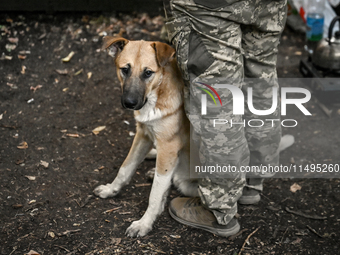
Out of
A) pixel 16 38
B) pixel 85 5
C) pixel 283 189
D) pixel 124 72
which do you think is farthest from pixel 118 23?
pixel 283 189

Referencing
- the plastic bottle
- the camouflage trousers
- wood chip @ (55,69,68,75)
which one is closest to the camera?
the camouflage trousers

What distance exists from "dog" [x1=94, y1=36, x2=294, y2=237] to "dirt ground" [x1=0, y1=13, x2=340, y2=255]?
13.3 inches

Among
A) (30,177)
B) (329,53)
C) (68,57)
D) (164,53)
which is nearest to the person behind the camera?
(164,53)

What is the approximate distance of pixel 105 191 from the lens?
3.35m

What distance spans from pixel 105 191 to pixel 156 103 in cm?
97

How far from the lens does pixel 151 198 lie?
3.04 meters

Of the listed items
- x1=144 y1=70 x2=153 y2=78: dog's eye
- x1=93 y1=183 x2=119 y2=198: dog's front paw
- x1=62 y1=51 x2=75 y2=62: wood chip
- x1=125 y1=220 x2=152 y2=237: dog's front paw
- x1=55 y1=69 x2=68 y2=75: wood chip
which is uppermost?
x1=144 y1=70 x2=153 y2=78: dog's eye

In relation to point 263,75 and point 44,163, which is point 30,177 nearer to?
point 44,163

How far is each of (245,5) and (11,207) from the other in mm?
2368

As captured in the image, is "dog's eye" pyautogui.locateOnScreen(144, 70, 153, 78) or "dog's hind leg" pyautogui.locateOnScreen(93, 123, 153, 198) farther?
"dog's hind leg" pyautogui.locateOnScreen(93, 123, 153, 198)

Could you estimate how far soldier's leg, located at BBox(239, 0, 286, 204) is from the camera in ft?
9.07

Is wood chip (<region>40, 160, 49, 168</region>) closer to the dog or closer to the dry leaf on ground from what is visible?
the dog

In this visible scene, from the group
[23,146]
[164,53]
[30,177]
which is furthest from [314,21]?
[30,177]

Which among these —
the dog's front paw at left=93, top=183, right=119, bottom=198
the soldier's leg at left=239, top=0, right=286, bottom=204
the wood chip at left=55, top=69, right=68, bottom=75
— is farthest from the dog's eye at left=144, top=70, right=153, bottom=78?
the wood chip at left=55, top=69, right=68, bottom=75
